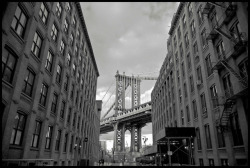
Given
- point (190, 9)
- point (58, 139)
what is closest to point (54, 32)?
point (58, 139)

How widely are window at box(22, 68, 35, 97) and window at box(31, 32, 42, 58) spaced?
6.28 feet

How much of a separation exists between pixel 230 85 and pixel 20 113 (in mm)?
18994

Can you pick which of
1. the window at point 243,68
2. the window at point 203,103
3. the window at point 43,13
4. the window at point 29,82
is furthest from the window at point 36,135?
the window at point 203,103

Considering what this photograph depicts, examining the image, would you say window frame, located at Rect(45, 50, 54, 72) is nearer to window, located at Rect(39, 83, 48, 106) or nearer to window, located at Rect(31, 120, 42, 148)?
window, located at Rect(39, 83, 48, 106)

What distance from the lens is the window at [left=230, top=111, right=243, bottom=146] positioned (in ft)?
51.5

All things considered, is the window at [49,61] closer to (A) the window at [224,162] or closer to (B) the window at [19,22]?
(B) the window at [19,22]

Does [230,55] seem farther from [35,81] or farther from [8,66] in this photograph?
[8,66]

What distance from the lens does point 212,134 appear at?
20125 millimetres

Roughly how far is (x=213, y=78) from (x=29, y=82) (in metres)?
19.1

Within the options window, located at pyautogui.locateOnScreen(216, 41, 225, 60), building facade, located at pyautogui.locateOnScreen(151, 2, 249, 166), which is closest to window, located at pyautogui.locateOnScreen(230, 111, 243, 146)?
building facade, located at pyautogui.locateOnScreen(151, 2, 249, 166)

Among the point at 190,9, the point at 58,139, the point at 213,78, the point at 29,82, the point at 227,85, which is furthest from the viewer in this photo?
the point at 190,9

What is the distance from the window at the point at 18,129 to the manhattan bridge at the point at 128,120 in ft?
235

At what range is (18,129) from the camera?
14562 millimetres

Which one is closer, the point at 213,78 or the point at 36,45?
the point at 36,45
